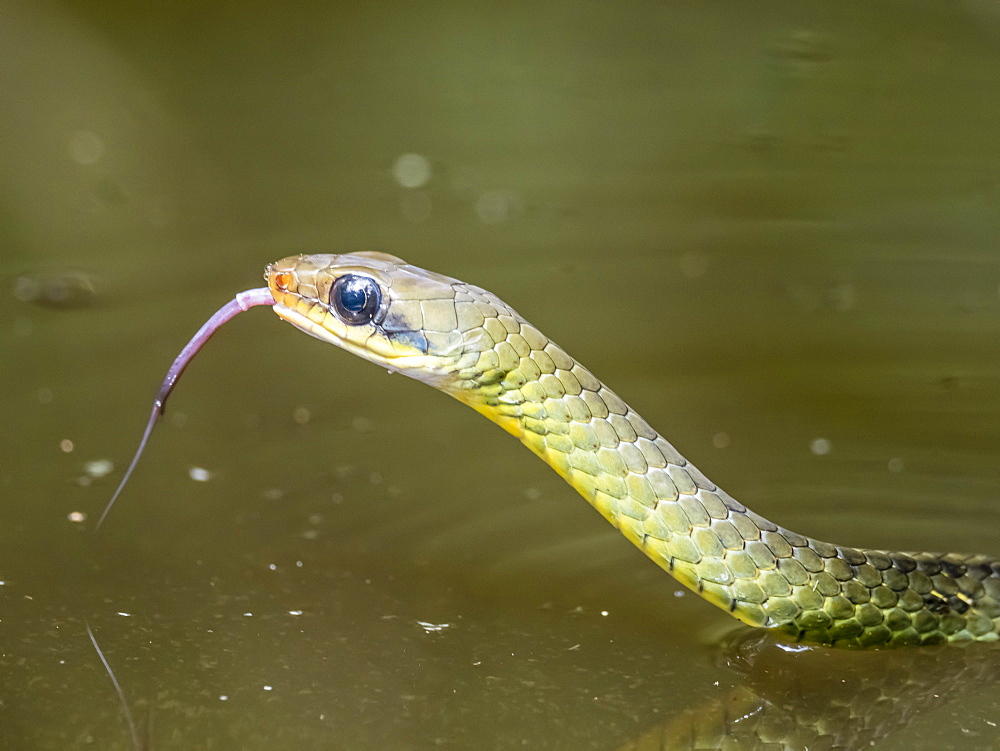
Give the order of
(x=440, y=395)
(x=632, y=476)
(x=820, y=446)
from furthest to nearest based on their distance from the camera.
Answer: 1. (x=440, y=395)
2. (x=820, y=446)
3. (x=632, y=476)

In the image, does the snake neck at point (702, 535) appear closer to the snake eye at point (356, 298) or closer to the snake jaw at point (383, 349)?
the snake jaw at point (383, 349)

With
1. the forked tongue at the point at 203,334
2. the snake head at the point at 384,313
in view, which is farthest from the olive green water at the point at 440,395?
the snake head at the point at 384,313

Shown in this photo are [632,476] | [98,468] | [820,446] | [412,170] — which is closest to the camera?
[632,476]

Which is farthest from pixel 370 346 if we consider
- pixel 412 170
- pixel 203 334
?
pixel 412 170

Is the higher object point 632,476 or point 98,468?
point 632,476

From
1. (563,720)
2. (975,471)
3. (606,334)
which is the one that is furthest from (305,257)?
(975,471)

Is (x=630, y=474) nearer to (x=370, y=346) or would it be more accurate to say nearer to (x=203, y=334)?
(x=370, y=346)

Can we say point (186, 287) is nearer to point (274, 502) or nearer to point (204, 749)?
point (274, 502)
